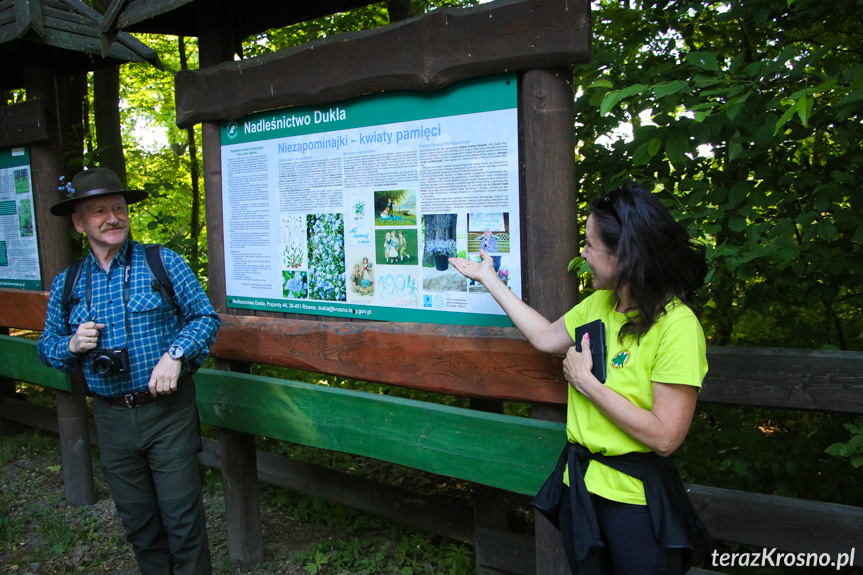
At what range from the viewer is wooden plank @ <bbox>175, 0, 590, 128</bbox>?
2721mm

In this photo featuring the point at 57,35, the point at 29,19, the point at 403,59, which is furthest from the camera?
the point at 57,35

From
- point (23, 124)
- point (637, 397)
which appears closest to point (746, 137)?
point (637, 397)

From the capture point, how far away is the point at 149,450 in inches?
138

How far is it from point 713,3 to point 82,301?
366 cm

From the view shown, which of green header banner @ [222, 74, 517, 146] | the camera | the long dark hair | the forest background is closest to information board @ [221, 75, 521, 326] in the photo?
green header banner @ [222, 74, 517, 146]

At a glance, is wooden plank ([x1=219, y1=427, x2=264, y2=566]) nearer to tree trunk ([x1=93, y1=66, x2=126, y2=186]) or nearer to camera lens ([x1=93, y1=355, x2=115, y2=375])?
camera lens ([x1=93, y1=355, x2=115, y2=375])

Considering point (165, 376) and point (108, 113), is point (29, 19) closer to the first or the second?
point (165, 376)

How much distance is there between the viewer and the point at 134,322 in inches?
136

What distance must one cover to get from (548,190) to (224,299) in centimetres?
227

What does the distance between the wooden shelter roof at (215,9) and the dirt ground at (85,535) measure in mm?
3334

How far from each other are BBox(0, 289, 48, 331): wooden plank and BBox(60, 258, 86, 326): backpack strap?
208cm

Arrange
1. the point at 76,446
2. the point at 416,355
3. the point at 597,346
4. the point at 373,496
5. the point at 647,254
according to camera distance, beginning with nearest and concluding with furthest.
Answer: the point at 647,254 → the point at 597,346 → the point at 416,355 → the point at 373,496 → the point at 76,446

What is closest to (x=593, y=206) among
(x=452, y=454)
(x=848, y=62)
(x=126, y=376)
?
(x=452, y=454)

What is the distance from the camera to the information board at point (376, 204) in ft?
9.68
